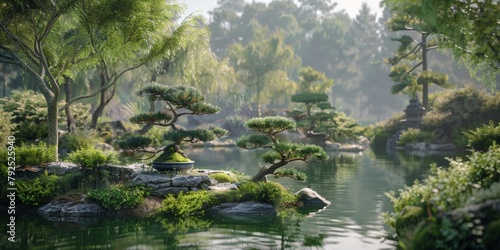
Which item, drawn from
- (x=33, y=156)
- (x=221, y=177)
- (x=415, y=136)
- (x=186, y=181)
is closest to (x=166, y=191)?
(x=186, y=181)

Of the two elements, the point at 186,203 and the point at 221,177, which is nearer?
the point at 186,203

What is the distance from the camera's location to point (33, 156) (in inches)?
589

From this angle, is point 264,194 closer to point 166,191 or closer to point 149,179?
point 166,191

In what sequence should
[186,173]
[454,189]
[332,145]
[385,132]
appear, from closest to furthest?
[454,189], [186,173], [332,145], [385,132]

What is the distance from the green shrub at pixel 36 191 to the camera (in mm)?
13328

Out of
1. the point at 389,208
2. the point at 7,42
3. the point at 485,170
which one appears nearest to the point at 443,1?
the point at 485,170

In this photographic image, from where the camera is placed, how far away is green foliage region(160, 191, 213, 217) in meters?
12.7

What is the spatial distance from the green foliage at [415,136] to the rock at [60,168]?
2683 cm

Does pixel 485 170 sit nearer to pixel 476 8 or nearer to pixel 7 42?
pixel 476 8

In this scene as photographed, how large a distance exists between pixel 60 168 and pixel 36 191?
5.29ft

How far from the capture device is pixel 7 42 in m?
17.6

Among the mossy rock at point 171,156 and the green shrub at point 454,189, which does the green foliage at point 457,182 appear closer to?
the green shrub at point 454,189

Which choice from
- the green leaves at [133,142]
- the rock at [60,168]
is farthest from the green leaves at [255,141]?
the rock at [60,168]

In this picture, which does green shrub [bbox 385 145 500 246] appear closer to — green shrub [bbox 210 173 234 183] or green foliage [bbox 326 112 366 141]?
green shrub [bbox 210 173 234 183]
